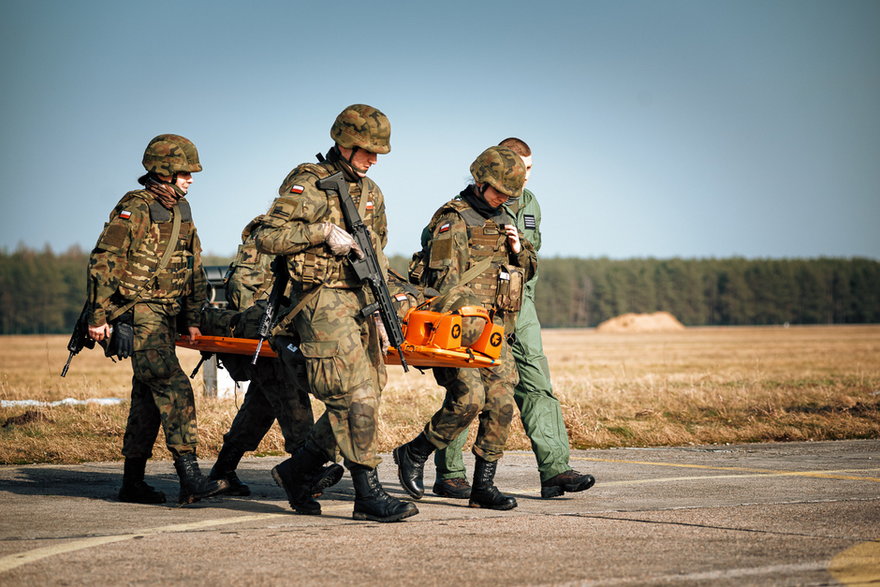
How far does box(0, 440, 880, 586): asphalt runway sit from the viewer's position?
16.2 ft

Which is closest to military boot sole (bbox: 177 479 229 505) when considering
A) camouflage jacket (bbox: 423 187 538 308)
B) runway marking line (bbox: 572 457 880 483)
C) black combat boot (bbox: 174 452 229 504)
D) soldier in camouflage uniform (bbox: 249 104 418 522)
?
black combat boot (bbox: 174 452 229 504)

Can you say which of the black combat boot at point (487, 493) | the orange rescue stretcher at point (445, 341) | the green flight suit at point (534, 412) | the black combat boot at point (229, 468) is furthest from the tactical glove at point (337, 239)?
the black combat boot at point (229, 468)

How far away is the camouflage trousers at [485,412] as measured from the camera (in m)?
7.30

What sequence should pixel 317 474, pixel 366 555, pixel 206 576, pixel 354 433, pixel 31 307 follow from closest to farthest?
pixel 206 576 → pixel 366 555 → pixel 354 433 → pixel 317 474 → pixel 31 307

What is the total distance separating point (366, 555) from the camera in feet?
17.9

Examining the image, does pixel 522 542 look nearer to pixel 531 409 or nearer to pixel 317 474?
pixel 317 474

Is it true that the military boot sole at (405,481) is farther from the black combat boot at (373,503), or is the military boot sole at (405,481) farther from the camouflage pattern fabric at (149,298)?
the camouflage pattern fabric at (149,298)

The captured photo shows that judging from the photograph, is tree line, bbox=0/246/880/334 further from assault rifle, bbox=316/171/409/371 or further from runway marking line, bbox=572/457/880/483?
assault rifle, bbox=316/171/409/371

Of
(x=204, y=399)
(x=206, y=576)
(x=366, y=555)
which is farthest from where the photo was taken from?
(x=204, y=399)

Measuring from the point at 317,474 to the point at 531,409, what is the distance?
5.92ft

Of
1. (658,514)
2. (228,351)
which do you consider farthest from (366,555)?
(228,351)

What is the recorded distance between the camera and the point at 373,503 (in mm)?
6570

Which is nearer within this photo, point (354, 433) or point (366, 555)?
point (366, 555)

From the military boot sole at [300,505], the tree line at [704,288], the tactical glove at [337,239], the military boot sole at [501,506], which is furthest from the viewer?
the tree line at [704,288]
